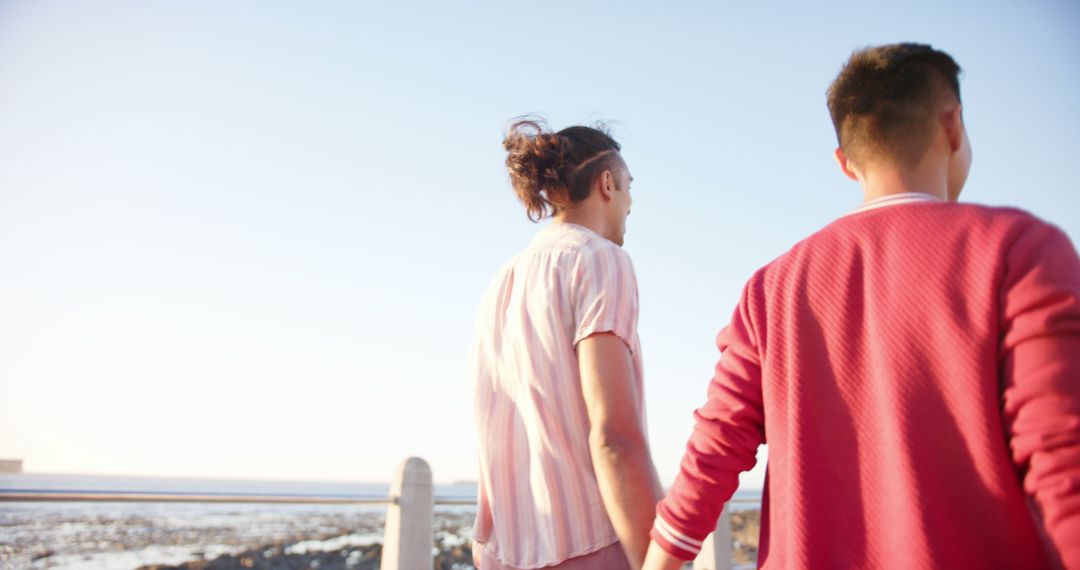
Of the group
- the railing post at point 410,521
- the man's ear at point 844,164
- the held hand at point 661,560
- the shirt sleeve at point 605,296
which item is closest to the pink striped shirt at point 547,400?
the shirt sleeve at point 605,296

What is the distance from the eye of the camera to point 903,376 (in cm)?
116

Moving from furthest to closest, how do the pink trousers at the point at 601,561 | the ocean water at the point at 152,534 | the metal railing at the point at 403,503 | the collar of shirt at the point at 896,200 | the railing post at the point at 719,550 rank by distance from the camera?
the ocean water at the point at 152,534 → the railing post at the point at 719,550 → the metal railing at the point at 403,503 → the pink trousers at the point at 601,561 → the collar of shirt at the point at 896,200

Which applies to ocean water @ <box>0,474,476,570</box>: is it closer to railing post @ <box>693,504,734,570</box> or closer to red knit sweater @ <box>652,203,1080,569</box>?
railing post @ <box>693,504,734,570</box>

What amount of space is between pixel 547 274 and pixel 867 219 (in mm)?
931

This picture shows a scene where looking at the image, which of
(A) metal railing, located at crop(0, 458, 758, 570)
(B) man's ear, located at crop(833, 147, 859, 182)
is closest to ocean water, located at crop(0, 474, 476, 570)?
(A) metal railing, located at crop(0, 458, 758, 570)

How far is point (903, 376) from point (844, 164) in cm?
53

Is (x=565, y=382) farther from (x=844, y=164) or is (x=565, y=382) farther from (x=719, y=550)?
(x=719, y=550)

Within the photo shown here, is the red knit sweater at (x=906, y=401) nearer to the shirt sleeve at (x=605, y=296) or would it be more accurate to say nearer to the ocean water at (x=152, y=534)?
the shirt sleeve at (x=605, y=296)

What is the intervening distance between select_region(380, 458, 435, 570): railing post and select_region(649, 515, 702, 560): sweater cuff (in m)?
2.70

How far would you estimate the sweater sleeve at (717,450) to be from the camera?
135 cm

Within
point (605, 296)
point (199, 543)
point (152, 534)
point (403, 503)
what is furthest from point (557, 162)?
point (152, 534)

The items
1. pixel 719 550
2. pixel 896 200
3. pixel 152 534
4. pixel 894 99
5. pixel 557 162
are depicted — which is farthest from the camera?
pixel 152 534

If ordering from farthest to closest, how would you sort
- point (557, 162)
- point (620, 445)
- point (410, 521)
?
point (410, 521)
point (557, 162)
point (620, 445)

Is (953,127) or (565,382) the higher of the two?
(953,127)
